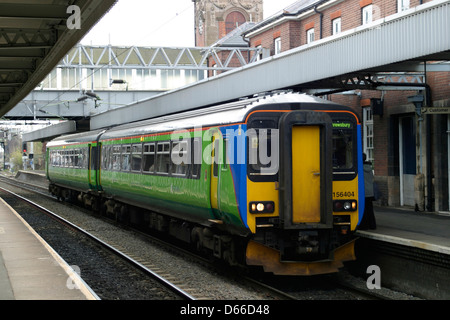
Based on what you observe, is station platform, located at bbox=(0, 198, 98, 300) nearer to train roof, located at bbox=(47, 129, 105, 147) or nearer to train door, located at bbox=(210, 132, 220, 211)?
train door, located at bbox=(210, 132, 220, 211)

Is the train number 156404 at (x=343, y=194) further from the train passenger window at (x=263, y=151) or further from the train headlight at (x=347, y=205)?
the train passenger window at (x=263, y=151)

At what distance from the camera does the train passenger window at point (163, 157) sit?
44.0 feet

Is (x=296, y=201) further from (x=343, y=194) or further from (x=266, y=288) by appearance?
(x=266, y=288)

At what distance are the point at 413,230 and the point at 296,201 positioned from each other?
3.26 meters

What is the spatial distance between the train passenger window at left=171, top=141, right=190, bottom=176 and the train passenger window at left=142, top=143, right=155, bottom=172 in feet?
4.94

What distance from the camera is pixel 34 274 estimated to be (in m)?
9.94

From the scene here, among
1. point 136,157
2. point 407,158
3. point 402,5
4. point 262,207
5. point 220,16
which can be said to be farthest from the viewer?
point 220,16

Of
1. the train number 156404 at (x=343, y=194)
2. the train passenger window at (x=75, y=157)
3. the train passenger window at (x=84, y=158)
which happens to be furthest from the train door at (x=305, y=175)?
the train passenger window at (x=75, y=157)

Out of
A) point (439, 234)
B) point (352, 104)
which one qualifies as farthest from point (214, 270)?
point (352, 104)

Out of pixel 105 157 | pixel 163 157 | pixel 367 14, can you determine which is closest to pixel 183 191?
pixel 163 157

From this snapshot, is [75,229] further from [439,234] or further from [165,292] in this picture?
[439,234]

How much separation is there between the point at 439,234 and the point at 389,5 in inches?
415

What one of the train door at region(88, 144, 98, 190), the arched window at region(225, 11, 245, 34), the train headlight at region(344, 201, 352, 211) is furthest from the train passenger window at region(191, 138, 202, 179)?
the arched window at region(225, 11, 245, 34)

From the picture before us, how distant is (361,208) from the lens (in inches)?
409
